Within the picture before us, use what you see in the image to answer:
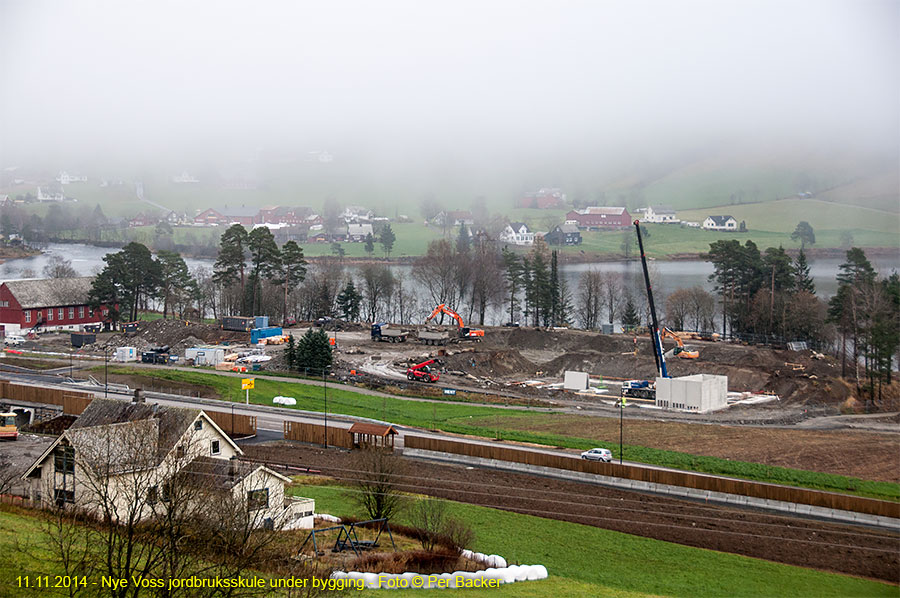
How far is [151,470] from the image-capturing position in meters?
16.8

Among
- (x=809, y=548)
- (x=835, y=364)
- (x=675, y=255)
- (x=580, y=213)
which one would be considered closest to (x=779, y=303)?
(x=835, y=364)

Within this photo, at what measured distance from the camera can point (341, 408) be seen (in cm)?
4447

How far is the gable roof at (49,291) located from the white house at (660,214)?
116548 millimetres

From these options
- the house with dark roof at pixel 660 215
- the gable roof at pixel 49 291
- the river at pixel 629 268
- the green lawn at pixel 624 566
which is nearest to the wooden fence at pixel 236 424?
the green lawn at pixel 624 566

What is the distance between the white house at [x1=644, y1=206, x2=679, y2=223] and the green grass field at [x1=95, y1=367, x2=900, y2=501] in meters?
123

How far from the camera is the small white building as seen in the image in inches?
1871

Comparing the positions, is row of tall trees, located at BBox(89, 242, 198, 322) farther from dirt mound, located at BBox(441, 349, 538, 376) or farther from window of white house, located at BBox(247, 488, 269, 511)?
window of white house, located at BBox(247, 488, 269, 511)

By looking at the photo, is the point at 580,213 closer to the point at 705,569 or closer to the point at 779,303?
the point at 779,303

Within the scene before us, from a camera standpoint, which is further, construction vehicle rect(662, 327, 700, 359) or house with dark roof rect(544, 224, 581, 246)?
house with dark roof rect(544, 224, 581, 246)

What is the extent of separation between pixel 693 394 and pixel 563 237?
104244 millimetres

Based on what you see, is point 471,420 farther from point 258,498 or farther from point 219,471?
point 258,498

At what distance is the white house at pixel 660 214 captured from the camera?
161625 mm

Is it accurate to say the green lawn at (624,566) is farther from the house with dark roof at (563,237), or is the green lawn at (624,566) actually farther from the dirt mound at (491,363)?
the house with dark roof at (563,237)

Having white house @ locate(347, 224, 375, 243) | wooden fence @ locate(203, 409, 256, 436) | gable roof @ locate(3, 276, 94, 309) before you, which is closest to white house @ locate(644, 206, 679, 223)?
white house @ locate(347, 224, 375, 243)
